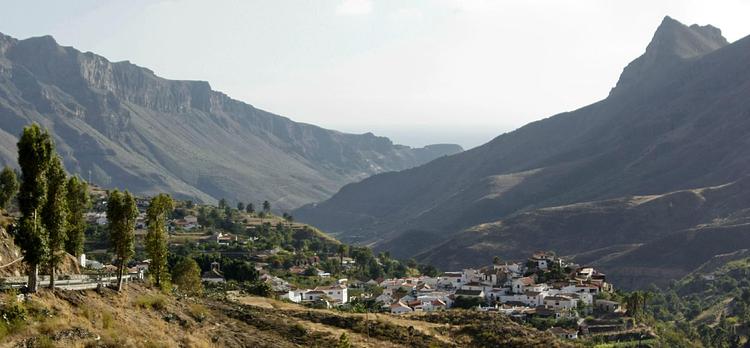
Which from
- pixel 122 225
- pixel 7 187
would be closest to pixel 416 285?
pixel 7 187

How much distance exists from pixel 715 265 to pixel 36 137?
521ft

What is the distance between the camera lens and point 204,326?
41.7 m

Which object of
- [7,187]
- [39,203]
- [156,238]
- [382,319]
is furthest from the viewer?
[7,187]

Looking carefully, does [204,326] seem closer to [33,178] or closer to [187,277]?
[33,178]

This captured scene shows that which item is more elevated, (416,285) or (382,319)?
(382,319)

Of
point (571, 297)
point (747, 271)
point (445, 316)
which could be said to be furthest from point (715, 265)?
point (445, 316)

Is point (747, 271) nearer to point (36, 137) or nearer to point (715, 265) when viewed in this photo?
point (715, 265)

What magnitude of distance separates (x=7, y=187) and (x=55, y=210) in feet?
167

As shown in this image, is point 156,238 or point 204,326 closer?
point 204,326

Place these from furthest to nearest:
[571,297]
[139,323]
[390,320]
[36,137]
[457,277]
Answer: [457,277] → [571,297] → [390,320] → [139,323] → [36,137]

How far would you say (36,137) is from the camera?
32438 mm

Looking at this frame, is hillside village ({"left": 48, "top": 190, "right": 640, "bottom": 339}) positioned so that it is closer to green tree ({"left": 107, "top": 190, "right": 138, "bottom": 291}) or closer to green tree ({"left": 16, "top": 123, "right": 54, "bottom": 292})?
green tree ({"left": 107, "top": 190, "right": 138, "bottom": 291})

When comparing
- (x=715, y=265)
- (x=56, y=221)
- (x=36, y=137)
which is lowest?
(x=715, y=265)

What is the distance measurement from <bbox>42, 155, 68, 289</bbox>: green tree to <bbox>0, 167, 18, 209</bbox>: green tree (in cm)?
4589
